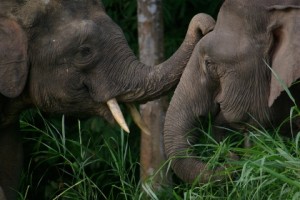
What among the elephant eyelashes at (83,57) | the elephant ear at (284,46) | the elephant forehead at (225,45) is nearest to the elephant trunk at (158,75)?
the elephant forehead at (225,45)

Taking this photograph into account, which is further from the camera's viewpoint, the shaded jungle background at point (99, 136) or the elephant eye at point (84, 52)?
the shaded jungle background at point (99, 136)

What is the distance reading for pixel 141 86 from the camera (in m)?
8.53

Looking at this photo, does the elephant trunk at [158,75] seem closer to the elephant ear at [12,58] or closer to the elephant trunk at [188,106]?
the elephant trunk at [188,106]

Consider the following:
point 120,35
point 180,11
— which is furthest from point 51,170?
point 120,35

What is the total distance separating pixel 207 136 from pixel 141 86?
516 millimetres

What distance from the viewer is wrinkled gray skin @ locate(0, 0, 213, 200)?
839 cm

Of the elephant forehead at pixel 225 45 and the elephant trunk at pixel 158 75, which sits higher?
the elephant forehead at pixel 225 45

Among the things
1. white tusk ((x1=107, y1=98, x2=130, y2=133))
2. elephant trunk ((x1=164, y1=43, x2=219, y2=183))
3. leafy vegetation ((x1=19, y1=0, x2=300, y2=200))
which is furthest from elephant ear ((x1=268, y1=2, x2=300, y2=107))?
white tusk ((x1=107, y1=98, x2=130, y2=133))

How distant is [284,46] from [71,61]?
1115 mm

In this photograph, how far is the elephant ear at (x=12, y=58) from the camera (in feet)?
27.4

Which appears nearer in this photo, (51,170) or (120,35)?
(120,35)

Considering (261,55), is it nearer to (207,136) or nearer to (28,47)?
(207,136)

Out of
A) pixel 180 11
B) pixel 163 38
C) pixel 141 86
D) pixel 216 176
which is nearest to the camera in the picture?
pixel 216 176

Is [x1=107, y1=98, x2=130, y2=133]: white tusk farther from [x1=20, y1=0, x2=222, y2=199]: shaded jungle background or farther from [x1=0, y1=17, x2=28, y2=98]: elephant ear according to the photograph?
[x1=20, y1=0, x2=222, y2=199]: shaded jungle background
